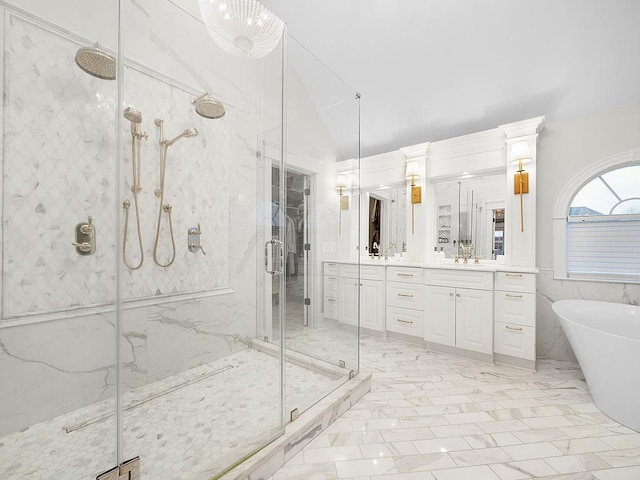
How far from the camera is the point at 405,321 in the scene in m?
3.24

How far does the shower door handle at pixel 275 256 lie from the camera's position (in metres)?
1.92

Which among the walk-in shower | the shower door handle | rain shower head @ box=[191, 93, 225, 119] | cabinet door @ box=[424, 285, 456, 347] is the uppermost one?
rain shower head @ box=[191, 93, 225, 119]

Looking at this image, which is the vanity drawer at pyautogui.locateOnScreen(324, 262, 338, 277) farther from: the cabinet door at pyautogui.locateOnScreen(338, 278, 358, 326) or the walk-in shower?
the walk-in shower

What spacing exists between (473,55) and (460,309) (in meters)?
2.42

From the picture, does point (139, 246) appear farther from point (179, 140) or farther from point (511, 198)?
point (511, 198)

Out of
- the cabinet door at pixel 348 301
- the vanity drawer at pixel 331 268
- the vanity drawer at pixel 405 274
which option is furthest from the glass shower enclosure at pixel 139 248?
the vanity drawer at pixel 405 274

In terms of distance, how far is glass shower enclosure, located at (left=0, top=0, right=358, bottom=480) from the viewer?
141cm

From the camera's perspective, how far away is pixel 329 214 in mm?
2473

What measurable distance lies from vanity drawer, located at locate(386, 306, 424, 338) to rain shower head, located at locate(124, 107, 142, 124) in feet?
9.60

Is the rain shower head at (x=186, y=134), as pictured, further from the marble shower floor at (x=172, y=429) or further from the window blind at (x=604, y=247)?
the window blind at (x=604, y=247)

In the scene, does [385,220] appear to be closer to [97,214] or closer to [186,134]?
[186,134]

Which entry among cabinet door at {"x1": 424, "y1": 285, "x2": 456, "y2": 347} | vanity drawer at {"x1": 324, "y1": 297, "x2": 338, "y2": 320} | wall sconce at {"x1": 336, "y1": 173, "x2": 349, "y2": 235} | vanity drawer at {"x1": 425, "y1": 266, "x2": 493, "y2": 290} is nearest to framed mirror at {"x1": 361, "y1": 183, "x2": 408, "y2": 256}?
vanity drawer at {"x1": 425, "y1": 266, "x2": 493, "y2": 290}

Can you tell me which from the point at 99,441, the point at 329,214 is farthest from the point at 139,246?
the point at 329,214

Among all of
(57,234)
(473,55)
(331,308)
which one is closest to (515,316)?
(331,308)
